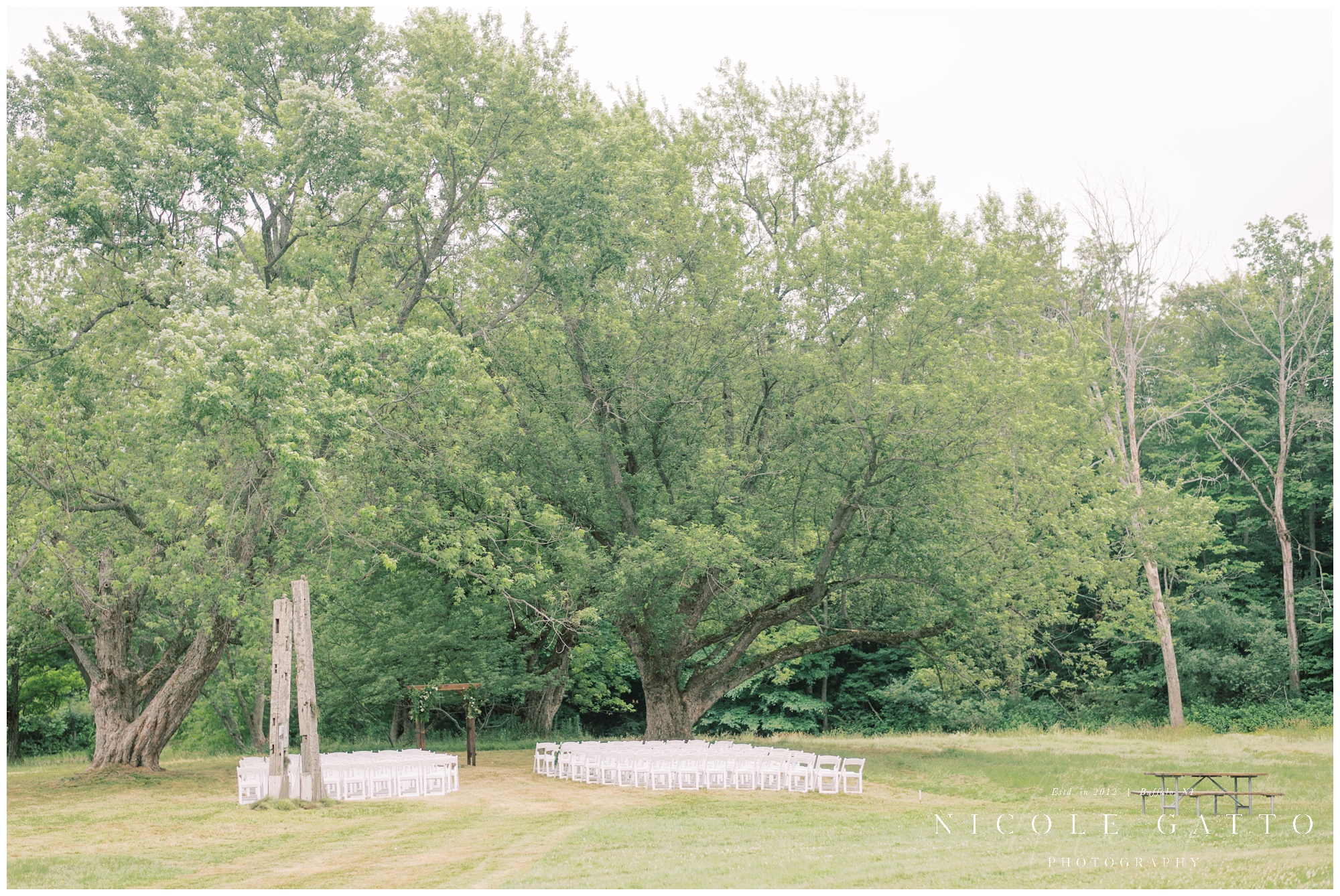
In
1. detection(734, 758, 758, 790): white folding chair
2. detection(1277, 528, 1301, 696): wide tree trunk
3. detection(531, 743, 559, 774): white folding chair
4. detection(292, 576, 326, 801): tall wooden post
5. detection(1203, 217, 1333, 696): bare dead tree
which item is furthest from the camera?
detection(1203, 217, 1333, 696): bare dead tree

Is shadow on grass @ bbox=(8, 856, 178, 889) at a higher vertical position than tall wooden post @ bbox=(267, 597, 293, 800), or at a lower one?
lower

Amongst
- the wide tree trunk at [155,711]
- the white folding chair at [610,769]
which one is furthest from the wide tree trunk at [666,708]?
the wide tree trunk at [155,711]

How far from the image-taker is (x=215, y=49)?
65.3 ft

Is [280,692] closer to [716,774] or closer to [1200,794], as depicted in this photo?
[716,774]

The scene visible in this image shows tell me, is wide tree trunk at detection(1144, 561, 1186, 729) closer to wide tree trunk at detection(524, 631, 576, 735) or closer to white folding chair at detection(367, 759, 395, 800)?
wide tree trunk at detection(524, 631, 576, 735)

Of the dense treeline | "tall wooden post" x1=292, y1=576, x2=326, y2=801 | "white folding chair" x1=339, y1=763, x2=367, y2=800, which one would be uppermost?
the dense treeline

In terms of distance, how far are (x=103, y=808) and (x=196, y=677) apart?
14.1ft

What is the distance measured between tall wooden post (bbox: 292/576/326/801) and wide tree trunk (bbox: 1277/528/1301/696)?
1133 inches

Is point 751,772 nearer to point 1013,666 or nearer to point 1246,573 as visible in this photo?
point 1013,666

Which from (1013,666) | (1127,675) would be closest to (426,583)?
(1013,666)

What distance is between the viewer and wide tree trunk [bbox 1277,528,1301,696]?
1245 inches

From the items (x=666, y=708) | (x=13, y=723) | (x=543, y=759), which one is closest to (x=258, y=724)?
(x=13, y=723)

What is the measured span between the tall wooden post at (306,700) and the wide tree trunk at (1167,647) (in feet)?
80.5

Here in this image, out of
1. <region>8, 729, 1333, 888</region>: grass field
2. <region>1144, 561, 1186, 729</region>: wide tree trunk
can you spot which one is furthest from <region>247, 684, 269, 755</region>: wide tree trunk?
<region>1144, 561, 1186, 729</region>: wide tree trunk
